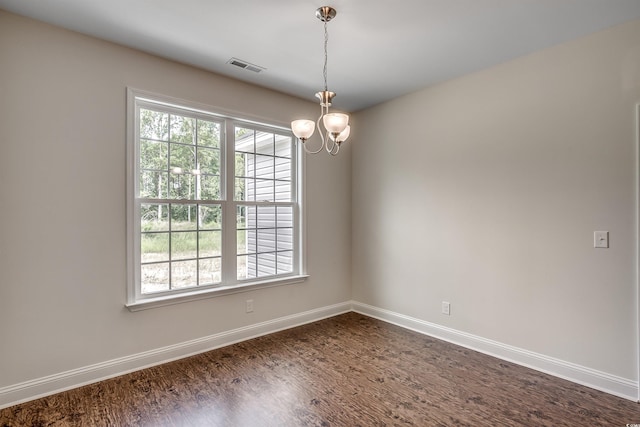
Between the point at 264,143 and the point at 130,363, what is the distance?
2.46 meters

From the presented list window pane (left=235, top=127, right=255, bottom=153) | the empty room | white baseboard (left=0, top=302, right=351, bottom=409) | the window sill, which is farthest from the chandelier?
white baseboard (left=0, top=302, right=351, bottom=409)

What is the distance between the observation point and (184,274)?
3.18m

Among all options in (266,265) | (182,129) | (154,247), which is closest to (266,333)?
(266,265)

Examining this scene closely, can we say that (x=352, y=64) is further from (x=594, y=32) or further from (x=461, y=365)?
(x=461, y=365)

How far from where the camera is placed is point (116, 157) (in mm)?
2752

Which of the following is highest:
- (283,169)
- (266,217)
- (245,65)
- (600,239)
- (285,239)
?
(245,65)

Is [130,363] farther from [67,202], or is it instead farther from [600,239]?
[600,239]

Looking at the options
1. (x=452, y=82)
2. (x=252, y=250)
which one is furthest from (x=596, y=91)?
(x=252, y=250)

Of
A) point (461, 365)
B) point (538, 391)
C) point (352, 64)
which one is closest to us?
point (538, 391)

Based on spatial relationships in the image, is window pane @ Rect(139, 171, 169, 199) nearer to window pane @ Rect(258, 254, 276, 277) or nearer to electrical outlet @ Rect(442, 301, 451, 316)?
window pane @ Rect(258, 254, 276, 277)

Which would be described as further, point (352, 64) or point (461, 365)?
point (352, 64)

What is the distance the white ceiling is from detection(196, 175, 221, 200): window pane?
1044 millimetres

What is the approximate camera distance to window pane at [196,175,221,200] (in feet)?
10.8

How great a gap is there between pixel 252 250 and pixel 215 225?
1.71 ft
